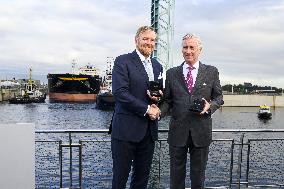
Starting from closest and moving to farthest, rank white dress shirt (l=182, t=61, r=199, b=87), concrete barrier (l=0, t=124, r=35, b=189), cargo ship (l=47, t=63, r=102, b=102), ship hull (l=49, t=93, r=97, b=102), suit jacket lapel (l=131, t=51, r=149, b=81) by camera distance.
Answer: concrete barrier (l=0, t=124, r=35, b=189), suit jacket lapel (l=131, t=51, r=149, b=81), white dress shirt (l=182, t=61, r=199, b=87), cargo ship (l=47, t=63, r=102, b=102), ship hull (l=49, t=93, r=97, b=102)

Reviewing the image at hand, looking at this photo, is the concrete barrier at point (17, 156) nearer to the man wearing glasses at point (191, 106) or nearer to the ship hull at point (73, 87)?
the man wearing glasses at point (191, 106)

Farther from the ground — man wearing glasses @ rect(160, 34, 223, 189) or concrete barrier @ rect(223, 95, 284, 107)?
man wearing glasses @ rect(160, 34, 223, 189)

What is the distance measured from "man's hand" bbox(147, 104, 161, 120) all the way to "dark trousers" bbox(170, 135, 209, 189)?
1.56ft

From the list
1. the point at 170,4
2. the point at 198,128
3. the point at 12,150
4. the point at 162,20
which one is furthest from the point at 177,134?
the point at 170,4

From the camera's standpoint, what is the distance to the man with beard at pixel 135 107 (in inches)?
183

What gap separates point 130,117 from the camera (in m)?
4.73

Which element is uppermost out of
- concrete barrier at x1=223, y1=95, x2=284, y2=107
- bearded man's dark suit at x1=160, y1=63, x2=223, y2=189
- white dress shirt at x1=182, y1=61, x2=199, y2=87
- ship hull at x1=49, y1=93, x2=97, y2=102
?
white dress shirt at x1=182, y1=61, x2=199, y2=87

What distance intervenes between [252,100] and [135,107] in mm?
117458

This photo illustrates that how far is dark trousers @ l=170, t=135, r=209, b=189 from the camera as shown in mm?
4898

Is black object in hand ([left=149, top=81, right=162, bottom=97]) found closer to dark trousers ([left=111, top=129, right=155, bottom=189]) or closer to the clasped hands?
the clasped hands

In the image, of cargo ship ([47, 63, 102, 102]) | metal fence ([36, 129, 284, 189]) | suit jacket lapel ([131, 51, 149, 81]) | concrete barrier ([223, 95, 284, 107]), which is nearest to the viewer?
suit jacket lapel ([131, 51, 149, 81])

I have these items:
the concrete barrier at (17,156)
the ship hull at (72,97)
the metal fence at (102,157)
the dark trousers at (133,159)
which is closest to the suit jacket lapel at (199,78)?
the dark trousers at (133,159)

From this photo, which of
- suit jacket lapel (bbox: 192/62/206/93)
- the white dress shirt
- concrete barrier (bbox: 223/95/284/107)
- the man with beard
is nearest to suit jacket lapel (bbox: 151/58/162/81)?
the man with beard

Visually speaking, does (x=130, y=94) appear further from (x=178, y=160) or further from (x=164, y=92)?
(x=178, y=160)
